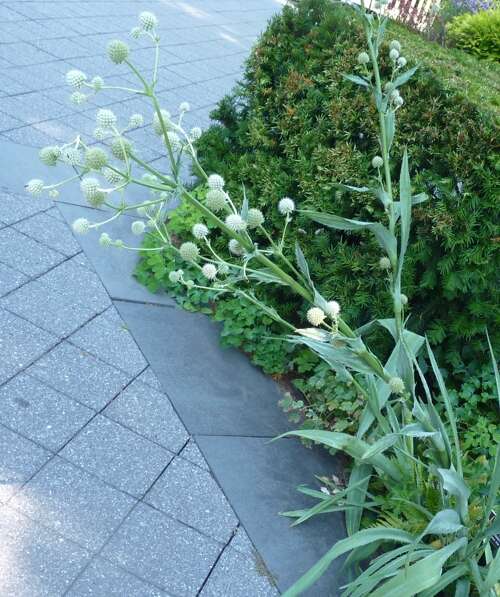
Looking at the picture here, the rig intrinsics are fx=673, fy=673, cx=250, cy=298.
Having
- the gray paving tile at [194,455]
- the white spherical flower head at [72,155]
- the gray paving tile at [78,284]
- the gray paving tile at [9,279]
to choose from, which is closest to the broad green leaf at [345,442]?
the gray paving tile at [194,455]

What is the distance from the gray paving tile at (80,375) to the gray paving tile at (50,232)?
34.0 inches

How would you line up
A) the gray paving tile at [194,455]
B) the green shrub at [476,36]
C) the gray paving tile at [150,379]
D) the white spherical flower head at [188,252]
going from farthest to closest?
1. the green shrub at [476,36]
2. the gray paving tile at [150,379]
3. the gray paving tile at [194,455]
4. the white spherical flower head at [188,252]

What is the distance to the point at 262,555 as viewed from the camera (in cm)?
261

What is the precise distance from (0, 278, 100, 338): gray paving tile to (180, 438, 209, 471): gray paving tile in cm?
87

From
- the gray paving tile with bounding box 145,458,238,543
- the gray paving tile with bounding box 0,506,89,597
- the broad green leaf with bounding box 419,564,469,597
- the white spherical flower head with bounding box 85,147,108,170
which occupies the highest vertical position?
the white spherical flower head with bounding box 85,147,108,170

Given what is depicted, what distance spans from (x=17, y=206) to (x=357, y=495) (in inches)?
105

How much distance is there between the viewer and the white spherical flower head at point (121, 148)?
1643 mm

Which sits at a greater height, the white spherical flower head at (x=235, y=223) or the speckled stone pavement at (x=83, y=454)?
the white spherical flower head at (x=235, y=223)

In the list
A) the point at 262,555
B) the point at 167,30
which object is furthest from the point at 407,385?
the point at 167,30

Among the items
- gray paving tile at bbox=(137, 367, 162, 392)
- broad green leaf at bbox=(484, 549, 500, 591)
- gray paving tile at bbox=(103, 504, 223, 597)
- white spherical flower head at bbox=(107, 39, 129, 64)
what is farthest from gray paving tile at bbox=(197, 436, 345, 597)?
white spherical flower head at bbox=(107, 39, 129, 64)

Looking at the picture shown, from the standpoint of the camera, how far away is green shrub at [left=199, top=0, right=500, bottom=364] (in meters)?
3.12

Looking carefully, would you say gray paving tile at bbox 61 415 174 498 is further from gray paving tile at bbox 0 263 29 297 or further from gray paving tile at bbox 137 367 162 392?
gray paving tile at bbox 0 263 29 297

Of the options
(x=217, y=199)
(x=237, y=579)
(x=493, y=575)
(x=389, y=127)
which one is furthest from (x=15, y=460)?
(x=389, y=127)

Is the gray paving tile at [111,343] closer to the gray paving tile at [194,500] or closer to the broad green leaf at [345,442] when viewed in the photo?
the gray paving tile at [194,500]
